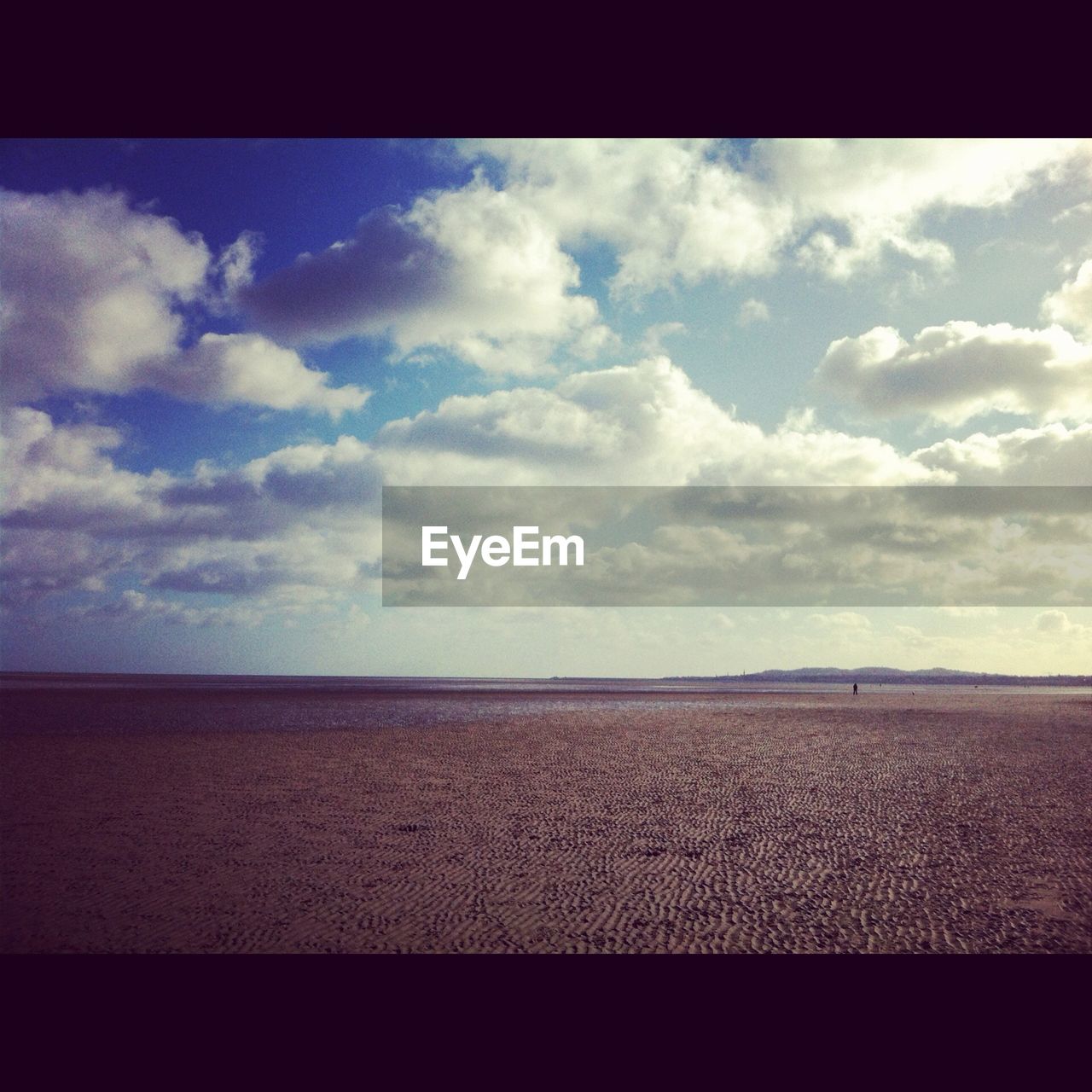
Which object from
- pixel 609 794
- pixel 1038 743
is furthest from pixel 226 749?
pixel 1038 743

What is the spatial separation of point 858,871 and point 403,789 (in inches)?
407

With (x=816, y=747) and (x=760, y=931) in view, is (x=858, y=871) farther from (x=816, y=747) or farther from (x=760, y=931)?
(x=816, y=747)

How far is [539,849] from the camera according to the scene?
40.5ft

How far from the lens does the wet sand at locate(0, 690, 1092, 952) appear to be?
8.80m

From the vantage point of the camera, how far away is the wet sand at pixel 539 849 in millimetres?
8805

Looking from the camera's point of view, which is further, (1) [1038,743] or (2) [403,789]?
(1) [1038,743]
